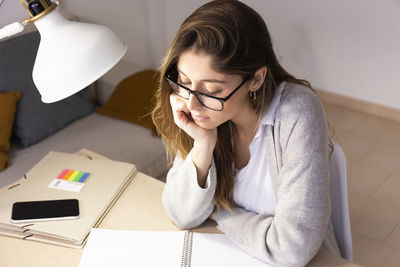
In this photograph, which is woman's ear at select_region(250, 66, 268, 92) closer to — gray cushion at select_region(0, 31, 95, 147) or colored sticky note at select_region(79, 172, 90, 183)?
colored sticky note at select_region(79, 172, 90, 183)

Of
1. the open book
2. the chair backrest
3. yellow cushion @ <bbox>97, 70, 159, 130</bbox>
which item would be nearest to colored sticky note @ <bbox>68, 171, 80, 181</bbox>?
the open book

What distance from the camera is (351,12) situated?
311 cm

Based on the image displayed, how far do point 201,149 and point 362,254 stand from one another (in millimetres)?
1327

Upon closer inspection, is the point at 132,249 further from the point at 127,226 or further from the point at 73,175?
the point at 73,175

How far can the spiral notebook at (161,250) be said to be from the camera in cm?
112

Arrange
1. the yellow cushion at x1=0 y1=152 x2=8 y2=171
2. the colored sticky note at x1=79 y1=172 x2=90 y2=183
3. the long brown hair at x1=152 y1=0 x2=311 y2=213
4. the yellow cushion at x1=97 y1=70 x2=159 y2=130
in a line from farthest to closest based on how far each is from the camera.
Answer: the yellow cushion at x1=97 y1=70 x2=159 y2=130
the yellow cushion at x1=0 y1=152 x2=8 y2=171
the colored sticky note at x1=79 y1=172 x2=90 y2=183
the long brown hair at x1=152 y1=0 x2=311 y2=213

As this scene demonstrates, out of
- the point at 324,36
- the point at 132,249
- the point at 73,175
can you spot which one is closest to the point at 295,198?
the point at 132,249

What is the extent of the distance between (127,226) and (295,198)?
459mm

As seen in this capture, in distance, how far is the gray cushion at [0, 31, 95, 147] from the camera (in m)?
2.25

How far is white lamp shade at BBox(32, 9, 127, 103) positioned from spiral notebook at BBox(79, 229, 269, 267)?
1.39 feet

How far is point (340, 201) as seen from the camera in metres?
1.31

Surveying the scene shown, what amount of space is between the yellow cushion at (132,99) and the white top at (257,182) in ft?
4.12

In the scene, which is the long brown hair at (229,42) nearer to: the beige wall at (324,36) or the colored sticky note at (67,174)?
the colored sticky note at (67,174)

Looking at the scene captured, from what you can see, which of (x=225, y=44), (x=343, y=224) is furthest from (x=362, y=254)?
(x=225, y=44)
